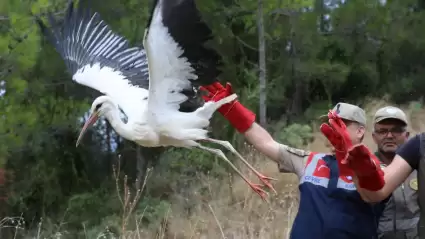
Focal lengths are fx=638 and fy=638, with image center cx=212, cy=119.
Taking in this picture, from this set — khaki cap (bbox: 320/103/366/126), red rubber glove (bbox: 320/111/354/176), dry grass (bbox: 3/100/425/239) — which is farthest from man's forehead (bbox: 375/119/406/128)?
dry grass (bbox: 3/100/425/239)

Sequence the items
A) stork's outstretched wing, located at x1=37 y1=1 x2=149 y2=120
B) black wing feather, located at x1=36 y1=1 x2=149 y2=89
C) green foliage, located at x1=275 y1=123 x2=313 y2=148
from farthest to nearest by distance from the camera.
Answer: green foliage, located at x1=275 y1=123 x2=313 y2=148 → black wing feather, located at x1=36 y1=1 x2=149 y2=89 → stork's outstretched wing, located at x1=37 y1=1 x2=149 y2=120

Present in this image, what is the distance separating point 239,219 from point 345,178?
11.2 ft

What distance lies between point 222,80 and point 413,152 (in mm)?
6987

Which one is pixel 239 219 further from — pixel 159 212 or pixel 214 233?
pixel 159 212

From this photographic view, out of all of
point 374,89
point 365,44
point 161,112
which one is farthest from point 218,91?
point 374,89

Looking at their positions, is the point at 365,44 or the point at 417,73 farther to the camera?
the point at 417,73

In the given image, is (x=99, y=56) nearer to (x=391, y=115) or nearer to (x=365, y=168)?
(x=391, y=115)

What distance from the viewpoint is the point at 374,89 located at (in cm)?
1064

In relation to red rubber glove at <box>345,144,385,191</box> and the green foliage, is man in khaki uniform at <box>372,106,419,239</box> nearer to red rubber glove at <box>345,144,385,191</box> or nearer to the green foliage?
red rubber glove at <box>345,144,385,191</box>

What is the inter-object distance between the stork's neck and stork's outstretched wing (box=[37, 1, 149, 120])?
0.18m

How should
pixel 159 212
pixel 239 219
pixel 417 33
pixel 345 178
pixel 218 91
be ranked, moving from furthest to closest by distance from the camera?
pixel 417 33 → pixel 159 212 → pixel 239 219 → pixel 218 91 → pixel 345 178

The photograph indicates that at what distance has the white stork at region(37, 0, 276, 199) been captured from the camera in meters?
3.73

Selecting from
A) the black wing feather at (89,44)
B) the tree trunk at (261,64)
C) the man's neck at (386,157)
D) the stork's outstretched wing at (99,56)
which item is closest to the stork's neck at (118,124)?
the stork's outstretched wing at (99,56)

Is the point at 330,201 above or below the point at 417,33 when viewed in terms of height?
below
